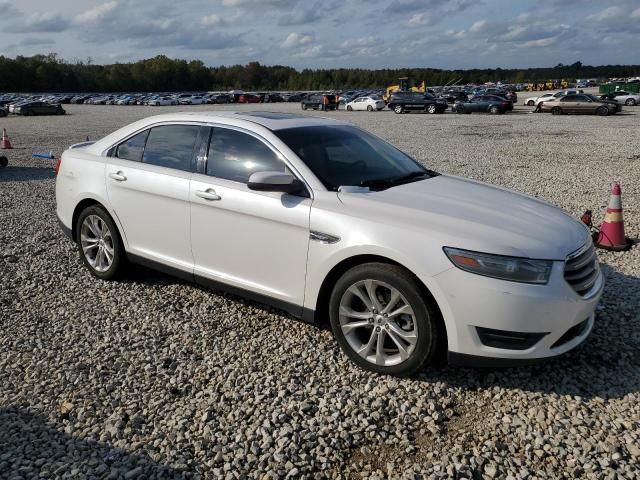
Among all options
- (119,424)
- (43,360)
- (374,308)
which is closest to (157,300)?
(43,360)

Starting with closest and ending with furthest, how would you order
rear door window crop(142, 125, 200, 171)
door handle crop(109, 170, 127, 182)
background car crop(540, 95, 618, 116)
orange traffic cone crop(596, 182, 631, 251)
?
rear door window crop(142, 125, 200, 171) < door handle crop(109, 170, 127, 182) < orange traffic cone crop(596, 182, 631, 251) < background car crop(540, 95, 618, 116)

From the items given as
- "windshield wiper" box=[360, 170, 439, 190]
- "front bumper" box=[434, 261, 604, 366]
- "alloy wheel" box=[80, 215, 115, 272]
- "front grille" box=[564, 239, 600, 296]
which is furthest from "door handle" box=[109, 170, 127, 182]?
"front grille" box=[564, 239, 600, 296]

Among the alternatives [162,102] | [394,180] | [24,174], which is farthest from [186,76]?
[394,180]

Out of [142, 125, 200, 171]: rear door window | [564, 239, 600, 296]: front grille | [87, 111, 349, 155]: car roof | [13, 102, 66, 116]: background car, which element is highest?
[87, 111, 349, 155]: car roof

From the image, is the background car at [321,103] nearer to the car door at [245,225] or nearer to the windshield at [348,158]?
the windshield at [348,158]

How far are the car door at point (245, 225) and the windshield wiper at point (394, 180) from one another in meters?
0.55

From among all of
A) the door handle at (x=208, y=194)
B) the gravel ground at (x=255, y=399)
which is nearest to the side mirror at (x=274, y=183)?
the door handle at (x=208, y=194)

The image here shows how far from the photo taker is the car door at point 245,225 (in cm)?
389

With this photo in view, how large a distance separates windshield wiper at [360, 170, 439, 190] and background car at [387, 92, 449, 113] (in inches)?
1439

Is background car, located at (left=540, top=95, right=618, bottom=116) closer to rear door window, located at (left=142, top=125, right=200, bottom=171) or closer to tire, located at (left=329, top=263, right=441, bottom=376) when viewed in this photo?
rear door window, located at (left=142, top=125, right=200, bottom=171)

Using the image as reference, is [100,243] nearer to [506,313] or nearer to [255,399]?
[255,399]

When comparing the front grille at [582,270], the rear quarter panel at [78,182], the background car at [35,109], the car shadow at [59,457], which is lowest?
the car shadow at [59,457]

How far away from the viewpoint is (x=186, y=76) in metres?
138

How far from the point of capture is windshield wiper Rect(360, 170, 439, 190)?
4.10 meters
